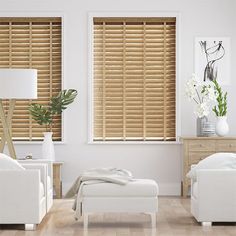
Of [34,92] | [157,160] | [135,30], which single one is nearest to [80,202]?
[34,92]

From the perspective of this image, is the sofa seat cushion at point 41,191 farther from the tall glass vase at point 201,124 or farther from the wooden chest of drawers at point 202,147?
the tall glass vase at point 201,124

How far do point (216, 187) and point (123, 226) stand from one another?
98cm

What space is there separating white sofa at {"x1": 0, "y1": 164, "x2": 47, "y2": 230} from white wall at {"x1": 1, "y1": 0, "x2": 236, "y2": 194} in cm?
287

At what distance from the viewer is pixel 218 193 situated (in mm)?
6531

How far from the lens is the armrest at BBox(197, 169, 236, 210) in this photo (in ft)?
21.4

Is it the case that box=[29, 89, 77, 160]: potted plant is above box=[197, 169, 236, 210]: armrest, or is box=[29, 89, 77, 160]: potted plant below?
above

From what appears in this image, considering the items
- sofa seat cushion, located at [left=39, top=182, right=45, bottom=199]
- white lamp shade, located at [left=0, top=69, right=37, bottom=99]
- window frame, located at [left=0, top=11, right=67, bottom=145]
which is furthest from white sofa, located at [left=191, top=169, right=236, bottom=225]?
window frame, located at [left=0, top=11, right=67, bottom=145]

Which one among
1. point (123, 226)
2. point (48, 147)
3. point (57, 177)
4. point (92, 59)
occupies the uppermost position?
point (92, 59)

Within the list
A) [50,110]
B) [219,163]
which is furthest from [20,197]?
[50,110]

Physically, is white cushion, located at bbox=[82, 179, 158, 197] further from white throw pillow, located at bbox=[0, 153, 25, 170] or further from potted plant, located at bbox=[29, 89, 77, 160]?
potted plant, located at bbox=[29, 89, 77, 160]

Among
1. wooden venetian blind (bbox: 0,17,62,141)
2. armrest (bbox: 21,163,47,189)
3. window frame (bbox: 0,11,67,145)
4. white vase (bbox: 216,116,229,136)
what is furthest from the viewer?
wooden venetian blind (bbox: 0,17,62,141)

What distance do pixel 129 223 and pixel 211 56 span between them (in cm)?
332

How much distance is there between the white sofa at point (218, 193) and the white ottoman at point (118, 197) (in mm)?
455

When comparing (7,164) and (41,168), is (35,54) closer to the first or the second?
(41,168)
